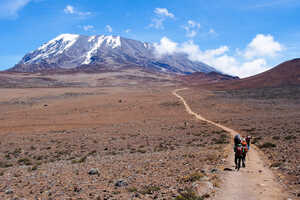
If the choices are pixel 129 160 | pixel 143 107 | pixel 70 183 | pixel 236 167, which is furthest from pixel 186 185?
pixel 143 107

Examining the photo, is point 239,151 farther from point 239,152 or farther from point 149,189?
point 149,189

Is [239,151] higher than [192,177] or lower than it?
higher

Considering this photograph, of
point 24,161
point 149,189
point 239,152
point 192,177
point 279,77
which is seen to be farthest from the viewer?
point 279,77

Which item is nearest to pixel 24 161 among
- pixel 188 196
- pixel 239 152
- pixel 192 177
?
pixel 192 177

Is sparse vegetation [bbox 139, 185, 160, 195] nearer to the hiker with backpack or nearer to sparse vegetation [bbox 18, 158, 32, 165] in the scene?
the hiker with backpack

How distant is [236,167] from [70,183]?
6739 millimetres

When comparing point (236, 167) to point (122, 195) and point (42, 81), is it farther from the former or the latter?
point (42, 81)

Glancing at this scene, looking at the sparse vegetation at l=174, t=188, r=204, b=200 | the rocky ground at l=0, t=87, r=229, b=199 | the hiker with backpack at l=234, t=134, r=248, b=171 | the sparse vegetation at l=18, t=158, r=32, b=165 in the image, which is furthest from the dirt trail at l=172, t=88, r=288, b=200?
the sparse vegetation at l=18, t=158, r=32, b=165

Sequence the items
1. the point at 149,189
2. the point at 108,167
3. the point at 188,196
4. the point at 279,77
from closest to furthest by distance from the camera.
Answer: the point at 188,196 → the point at 149,189 → the point at 108,167 → the point at 279,77

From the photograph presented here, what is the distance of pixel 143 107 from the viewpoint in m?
51.8

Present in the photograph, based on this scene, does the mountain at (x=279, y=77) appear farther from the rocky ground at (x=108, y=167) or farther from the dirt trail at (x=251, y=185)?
the dirt trail at (x=251, y=185)

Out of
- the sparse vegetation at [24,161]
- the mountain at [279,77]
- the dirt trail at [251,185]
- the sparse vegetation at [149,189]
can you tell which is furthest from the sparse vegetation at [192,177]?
the mountain at [279,77]

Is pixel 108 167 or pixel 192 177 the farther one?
pixel 108 167

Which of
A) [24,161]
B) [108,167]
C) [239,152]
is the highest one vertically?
[239,152]
